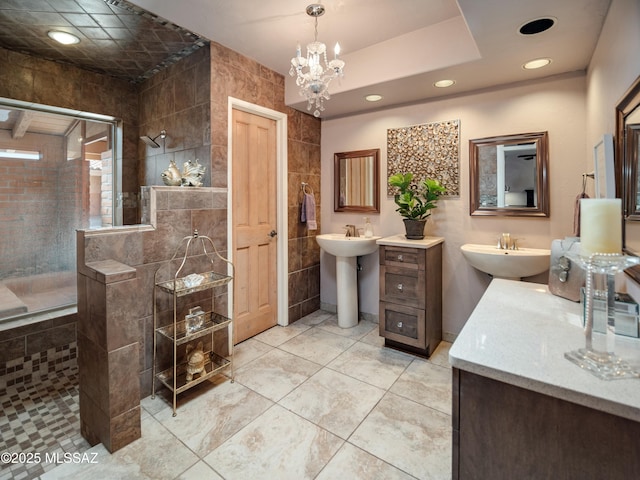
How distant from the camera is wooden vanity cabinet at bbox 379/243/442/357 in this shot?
8.34 feet

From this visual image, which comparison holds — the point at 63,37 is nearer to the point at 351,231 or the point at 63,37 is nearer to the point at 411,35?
the point at 411,35

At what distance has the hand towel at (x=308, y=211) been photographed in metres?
3.36

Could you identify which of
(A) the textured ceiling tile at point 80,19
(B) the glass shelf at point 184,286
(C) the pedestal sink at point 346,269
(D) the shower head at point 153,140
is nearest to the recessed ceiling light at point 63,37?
(A) the textured ceiling tile at point 80,19

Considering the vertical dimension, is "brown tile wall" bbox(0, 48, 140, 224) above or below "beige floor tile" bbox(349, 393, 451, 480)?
above

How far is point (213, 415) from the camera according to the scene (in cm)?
192

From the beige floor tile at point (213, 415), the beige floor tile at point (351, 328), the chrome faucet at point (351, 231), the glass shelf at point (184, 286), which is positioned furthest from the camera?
the chrome faucet at point (351, 231)

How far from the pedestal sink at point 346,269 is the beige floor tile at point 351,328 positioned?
58 millimetres

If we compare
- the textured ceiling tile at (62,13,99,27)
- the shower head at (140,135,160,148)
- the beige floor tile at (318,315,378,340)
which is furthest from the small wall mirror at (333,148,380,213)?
the textured ceiling tile at (62,13,99,27)

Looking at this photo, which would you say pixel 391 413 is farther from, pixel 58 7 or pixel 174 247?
pixel 58 7

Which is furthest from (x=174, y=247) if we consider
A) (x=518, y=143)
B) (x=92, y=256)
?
(x=518, y=143)

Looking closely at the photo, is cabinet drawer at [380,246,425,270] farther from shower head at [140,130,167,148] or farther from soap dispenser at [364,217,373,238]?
shower head at [140,130,167,148]

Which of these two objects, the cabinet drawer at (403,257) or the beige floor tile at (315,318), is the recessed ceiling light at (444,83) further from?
the beige floor tile at (315,318)

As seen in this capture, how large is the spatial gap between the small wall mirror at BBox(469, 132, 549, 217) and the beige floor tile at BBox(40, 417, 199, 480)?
8.96 feet

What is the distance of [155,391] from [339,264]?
187cm
